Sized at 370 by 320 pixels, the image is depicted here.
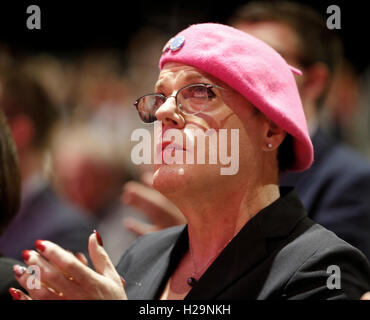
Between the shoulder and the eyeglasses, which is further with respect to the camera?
the eyeglasses

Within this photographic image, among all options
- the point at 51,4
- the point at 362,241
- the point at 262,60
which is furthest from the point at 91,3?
the point at 362,241

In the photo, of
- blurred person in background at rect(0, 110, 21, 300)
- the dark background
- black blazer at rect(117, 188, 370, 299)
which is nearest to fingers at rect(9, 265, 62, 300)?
black blazer at rect(117, 188, 370, 299)

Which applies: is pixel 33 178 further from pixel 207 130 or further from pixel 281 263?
pixel 281 263

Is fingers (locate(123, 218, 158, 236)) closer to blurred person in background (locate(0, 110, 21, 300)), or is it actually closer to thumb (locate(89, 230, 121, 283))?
blurred person in background (locate(0, 110, 21, 300))

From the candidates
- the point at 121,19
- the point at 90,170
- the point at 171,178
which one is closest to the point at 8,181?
the point at 171,178

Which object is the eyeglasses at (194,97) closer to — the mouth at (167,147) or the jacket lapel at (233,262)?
the mouth at (167,147)

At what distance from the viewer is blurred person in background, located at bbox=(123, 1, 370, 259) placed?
2455 mm

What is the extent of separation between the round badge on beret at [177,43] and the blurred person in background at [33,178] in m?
1.19

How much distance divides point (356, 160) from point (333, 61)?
52cm

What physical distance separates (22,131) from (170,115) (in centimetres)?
153

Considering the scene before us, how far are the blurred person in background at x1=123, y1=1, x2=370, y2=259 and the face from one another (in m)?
0.79

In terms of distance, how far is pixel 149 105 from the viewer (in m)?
1.80

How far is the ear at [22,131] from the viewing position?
9.64 ft

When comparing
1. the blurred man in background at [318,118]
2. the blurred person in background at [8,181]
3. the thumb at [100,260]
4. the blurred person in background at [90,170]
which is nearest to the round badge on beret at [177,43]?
the thumb at [100,260]
